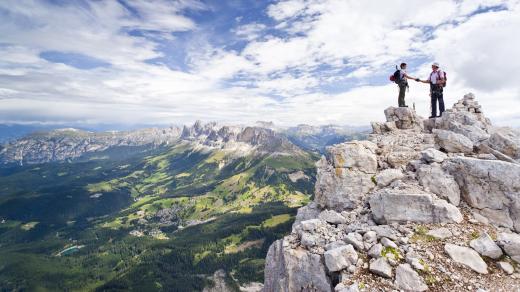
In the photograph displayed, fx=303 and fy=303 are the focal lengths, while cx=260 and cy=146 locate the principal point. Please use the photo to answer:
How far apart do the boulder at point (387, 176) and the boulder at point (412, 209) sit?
3030 mm

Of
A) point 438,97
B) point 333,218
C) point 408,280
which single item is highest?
Result: point 438,97

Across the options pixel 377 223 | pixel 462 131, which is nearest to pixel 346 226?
pixel 377 223

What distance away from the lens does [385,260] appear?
17484 millimetres

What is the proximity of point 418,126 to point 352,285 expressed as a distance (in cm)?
2726

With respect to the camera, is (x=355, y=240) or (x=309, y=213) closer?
(x=355, y=240)

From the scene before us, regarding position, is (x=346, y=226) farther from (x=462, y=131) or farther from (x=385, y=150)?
(x=462, y=131)

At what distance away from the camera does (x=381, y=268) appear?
1700 centimetres

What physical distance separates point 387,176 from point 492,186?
7100mm

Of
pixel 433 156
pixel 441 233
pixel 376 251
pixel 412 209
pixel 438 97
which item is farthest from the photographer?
pixel 438 97

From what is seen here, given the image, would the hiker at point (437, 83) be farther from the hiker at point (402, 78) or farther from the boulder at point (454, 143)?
the boulder at point (454, 143)

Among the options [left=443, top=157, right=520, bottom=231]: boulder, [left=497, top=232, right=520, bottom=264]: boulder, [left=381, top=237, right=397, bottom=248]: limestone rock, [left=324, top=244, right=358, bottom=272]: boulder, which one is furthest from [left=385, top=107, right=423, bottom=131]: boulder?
[left=324, top=244, right=358, bottom=272]: boulder

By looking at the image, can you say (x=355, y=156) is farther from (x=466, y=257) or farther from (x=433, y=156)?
(x=466, y=257)

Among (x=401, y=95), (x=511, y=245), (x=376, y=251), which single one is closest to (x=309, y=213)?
(x=376, y=251)

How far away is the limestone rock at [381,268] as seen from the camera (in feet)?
55.2
